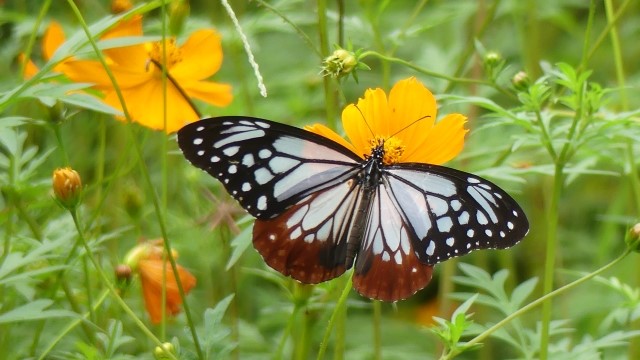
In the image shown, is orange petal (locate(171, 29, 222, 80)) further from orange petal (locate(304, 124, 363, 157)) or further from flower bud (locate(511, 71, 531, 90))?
flower bud (locate(511, 71, 531, 90))

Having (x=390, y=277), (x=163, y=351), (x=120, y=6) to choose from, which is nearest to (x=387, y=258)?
(x=390, y=277)

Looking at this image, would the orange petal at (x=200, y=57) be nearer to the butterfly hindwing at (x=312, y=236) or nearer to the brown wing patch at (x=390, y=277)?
the butterfly hindwing at (x=312, y=236)

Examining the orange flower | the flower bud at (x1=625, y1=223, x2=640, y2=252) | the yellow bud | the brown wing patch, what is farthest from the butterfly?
the yellow bud

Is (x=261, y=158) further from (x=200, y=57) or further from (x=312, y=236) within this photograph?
(x=200, y=57)

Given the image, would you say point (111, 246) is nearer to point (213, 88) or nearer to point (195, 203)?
point (195, 203)

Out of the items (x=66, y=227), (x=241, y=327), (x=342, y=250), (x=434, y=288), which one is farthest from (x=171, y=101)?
(x=434, y=288)

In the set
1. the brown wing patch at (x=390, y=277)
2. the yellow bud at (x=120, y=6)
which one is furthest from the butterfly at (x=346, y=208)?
the yellow bud at (x=120, y=6)
